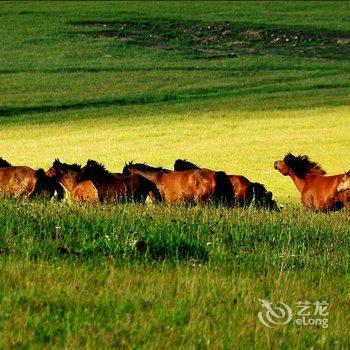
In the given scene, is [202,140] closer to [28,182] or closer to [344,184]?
[28,182]

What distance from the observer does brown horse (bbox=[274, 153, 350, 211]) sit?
50.9 ft

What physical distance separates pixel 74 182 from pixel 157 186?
1221 mm

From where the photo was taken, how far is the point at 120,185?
49.6 ft

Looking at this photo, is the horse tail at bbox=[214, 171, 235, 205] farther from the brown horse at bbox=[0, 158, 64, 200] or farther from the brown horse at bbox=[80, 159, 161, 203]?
the brown horse at bbox=[0, 158, 64, 200]

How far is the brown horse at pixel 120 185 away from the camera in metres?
15.0

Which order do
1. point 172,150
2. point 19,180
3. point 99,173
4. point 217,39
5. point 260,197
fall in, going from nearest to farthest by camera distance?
point 99,173 < point 19,180 < point 260,197 < point 172,150 < point 217,39

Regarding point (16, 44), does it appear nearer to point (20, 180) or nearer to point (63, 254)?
point (20, 180)

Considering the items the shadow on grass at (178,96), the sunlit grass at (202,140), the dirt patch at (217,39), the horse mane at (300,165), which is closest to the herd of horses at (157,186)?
the horse mane at (300,165)

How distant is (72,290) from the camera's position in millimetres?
6887

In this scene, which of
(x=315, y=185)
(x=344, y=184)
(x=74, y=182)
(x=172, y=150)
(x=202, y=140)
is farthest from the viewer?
(x=202, y=140)

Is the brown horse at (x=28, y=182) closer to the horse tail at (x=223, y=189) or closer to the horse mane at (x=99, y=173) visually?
the horse mane at (x=99, y=173)

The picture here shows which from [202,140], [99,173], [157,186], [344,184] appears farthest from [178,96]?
[344,184]

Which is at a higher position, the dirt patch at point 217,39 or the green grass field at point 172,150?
the dirt patch at point 217,39

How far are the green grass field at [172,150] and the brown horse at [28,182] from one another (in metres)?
2.83
